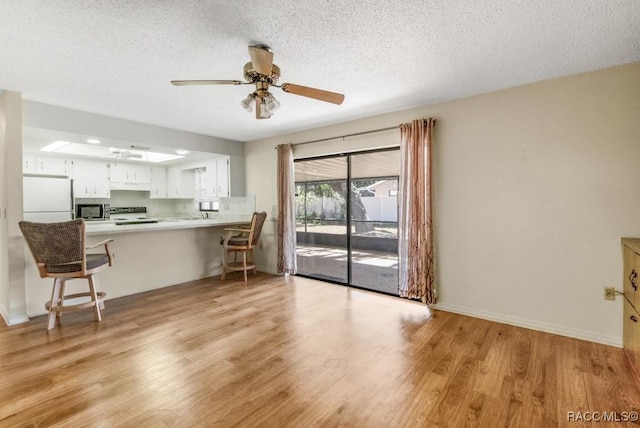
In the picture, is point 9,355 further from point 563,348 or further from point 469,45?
point 563,348

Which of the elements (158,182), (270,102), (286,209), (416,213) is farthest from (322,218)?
(158,182)

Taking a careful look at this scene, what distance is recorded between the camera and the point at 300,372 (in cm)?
199

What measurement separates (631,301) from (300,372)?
2.49 metres

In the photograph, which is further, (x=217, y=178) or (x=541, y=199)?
(x=217, y=178)

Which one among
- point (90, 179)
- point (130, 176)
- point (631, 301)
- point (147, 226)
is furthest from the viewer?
point (130, 176)

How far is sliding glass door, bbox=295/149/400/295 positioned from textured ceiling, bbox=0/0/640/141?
1167 mm

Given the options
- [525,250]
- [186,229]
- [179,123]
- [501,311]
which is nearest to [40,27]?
[179,123]

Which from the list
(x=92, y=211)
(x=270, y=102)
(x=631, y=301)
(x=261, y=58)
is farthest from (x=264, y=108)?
(x=92, y=211)

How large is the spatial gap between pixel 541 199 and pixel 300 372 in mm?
2638

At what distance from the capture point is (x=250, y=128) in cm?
432

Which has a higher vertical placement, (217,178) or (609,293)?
(217,178)

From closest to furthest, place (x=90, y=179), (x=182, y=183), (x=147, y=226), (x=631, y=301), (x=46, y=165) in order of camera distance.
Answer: (x=631, y=301) < (x=147, y=226) < (x=46, y=165) < (x=90, y=179) < (x=182, y=183)

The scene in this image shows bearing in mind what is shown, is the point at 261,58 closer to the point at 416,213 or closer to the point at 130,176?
the point at 416,213

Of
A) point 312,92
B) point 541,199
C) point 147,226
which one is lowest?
point 147,226
